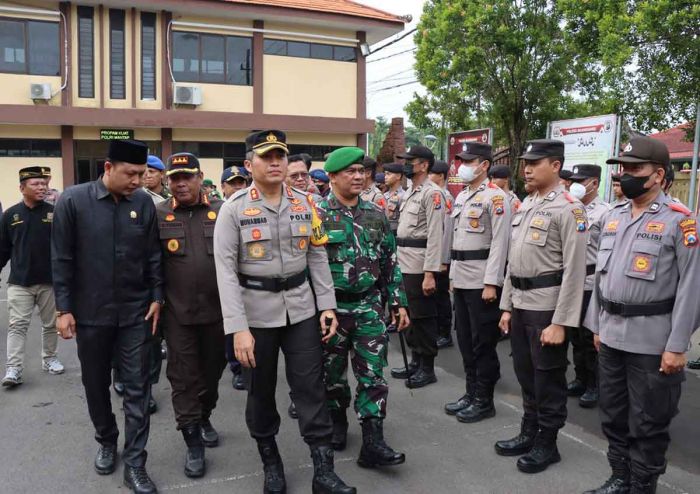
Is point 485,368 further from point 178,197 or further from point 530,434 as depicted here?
point 178,197

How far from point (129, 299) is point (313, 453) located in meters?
1.45

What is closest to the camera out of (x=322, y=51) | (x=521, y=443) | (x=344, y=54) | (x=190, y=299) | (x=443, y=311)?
(x=190, y=299)

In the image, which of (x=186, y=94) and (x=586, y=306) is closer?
(x=586, y=306)

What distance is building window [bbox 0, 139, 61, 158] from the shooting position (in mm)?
17078

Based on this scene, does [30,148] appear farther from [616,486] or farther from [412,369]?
[616,486]

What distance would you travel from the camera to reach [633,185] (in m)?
3.24

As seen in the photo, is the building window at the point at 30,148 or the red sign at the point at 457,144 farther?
the building window at the point at 30,148

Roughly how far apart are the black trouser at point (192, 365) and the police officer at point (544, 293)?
6.58 feet

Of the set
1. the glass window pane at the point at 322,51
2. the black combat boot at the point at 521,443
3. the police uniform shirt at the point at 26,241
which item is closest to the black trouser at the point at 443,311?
the black combat boot at the point at 521,443

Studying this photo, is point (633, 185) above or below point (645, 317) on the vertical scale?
above

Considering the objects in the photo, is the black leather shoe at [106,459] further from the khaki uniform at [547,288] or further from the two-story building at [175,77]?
the two-story building at [175,77]

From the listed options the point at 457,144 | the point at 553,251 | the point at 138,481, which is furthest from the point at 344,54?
the point at 138,481

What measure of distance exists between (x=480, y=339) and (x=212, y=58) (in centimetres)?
1634

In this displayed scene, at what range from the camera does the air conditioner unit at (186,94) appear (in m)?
17.7
